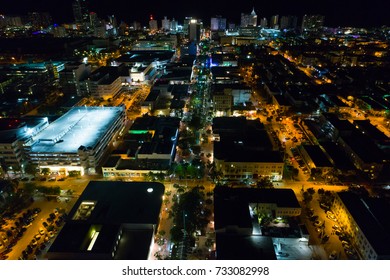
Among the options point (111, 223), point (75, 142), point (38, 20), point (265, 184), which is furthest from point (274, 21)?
point (111, 223)

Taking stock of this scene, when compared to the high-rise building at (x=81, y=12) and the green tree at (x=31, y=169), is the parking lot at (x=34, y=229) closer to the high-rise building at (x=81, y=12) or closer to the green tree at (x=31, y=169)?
the green tree at (x=31, y=169)

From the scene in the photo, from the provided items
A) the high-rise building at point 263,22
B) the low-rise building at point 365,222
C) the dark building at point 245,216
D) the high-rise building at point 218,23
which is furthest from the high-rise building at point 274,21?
the dark building at point 245,216

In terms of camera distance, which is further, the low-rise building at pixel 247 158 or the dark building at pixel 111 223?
the low-rise building at pixel 247 158

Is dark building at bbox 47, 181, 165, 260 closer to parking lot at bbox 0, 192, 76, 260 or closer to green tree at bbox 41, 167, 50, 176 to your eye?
parking lot at bbox 0, 192, 76, 260

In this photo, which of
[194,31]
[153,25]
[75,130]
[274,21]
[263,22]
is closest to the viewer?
[75,130]

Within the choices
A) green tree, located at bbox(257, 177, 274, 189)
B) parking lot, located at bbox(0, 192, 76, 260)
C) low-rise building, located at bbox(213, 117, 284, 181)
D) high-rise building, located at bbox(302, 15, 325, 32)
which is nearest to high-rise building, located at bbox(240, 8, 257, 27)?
high-rise building, located at bbox(302, 15, 325, 32)

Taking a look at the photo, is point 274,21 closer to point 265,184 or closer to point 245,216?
point 265,184
